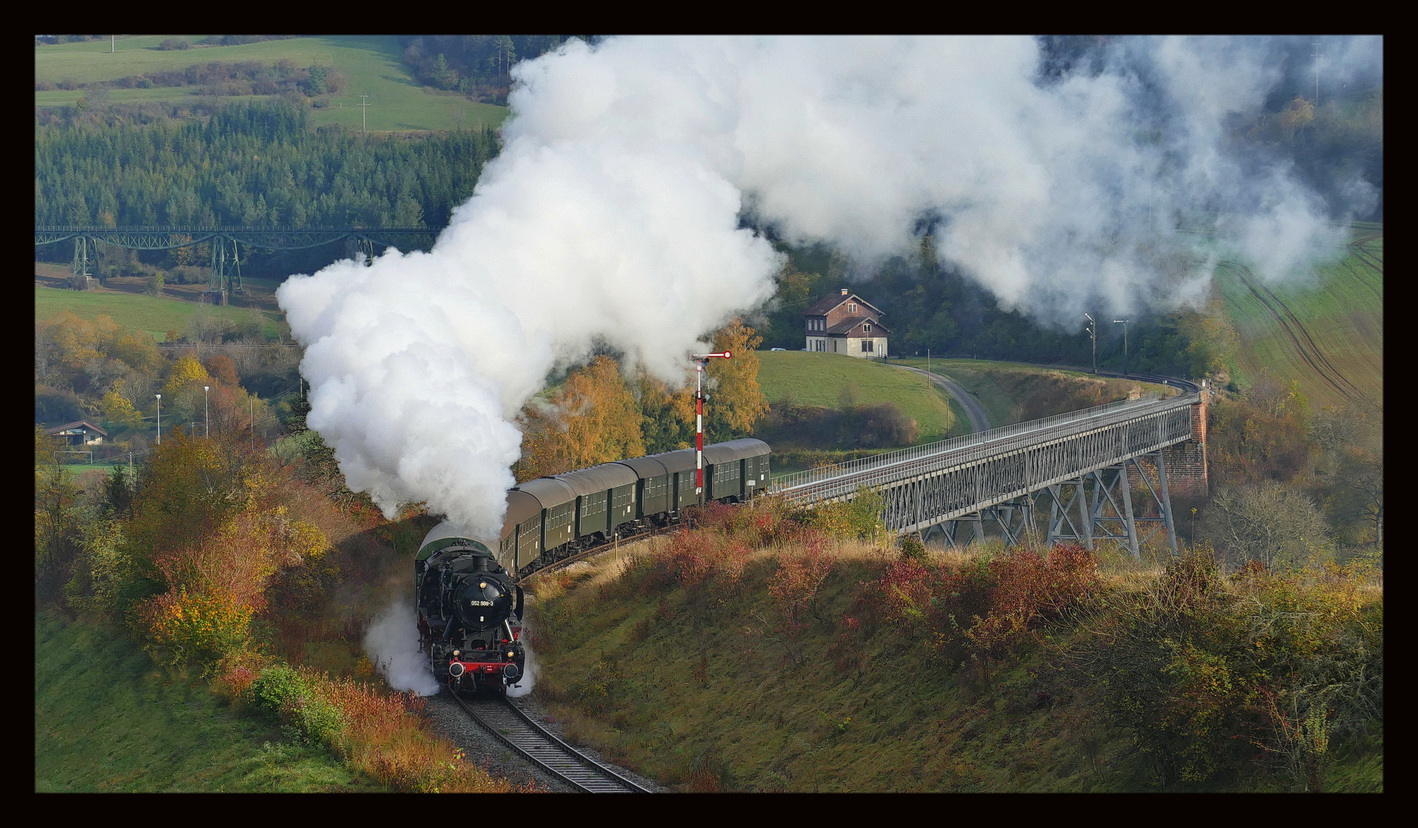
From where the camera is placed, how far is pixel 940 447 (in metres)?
80.1

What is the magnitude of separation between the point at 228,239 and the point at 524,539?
122539 millimetres

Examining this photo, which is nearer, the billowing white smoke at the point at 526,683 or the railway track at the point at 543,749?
the railway track at the point at 543,749

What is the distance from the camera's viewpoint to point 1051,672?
94.6 feet

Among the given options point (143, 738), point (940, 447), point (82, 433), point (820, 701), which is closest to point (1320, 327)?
point (940, 447)

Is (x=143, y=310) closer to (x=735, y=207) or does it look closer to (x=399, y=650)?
(x=735, y=207)

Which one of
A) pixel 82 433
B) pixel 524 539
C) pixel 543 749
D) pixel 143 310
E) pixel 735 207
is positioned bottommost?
pixel 82 433

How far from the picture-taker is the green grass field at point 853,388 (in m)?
108

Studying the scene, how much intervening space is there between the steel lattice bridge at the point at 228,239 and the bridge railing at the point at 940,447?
245ft

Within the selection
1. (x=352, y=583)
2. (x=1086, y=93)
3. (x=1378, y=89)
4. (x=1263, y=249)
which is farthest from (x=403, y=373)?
(x=1378, y=89)

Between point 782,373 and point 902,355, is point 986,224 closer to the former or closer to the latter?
point 902,355

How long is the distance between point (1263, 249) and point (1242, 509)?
63496mm

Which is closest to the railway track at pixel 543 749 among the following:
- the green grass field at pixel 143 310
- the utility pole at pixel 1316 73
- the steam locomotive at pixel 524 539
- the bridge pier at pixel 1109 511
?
the steam locomotive at pixel 524 539

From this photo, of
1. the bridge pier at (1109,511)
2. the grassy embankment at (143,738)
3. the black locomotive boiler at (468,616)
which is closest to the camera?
the grassy embankment at (143,738)

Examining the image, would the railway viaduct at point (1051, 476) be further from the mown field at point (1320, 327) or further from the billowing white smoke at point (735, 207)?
the billowing white smoke at point (735, 207)
